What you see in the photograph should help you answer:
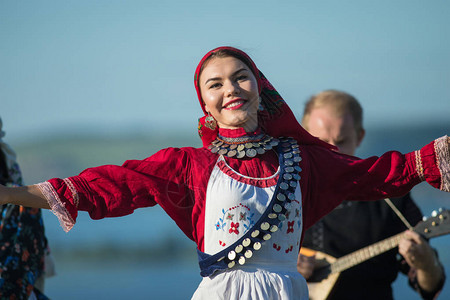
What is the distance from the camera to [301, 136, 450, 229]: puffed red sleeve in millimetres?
2656

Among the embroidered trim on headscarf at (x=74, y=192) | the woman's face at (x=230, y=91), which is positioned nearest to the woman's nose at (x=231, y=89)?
the woman's face at (x=230, y=91)

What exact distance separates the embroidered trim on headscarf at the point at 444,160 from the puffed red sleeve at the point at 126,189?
846 mm

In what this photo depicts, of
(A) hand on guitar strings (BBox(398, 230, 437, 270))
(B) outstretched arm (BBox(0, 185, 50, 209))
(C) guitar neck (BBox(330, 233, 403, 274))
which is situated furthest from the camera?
(C) guitar neck (BBox(330, 233, 403, 274))

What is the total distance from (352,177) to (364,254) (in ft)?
4.28

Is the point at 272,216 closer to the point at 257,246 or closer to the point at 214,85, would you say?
the point at 257,246

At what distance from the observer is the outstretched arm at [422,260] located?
3.78 m

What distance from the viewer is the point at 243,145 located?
268cm

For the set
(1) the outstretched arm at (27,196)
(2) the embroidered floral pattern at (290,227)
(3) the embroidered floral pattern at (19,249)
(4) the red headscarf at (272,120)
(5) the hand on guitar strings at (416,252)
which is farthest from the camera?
(5) the hand on guitar strings at (416,252)

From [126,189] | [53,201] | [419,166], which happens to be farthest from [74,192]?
[419,166]

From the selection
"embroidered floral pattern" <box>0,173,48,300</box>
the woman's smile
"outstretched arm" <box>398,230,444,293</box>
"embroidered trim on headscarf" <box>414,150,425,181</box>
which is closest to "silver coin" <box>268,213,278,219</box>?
the woman's smile

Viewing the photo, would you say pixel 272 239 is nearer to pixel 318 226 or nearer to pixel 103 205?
pixel 103 205

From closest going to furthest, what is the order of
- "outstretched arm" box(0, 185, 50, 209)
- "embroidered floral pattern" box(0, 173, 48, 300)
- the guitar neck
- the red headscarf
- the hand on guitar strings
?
1. "outstretched arm" box(0, 185, 50, 209)
2. the red headscarf
3. "embroidered floral pattern" box(0, 173, 48, 300)
4. the hand on guitar strings
5. the guitar neck

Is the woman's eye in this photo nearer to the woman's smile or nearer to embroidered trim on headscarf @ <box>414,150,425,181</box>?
the woman's smile

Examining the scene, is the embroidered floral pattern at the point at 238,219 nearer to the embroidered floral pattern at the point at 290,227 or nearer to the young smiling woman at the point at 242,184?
the young smiling woman at the point at 242,184
